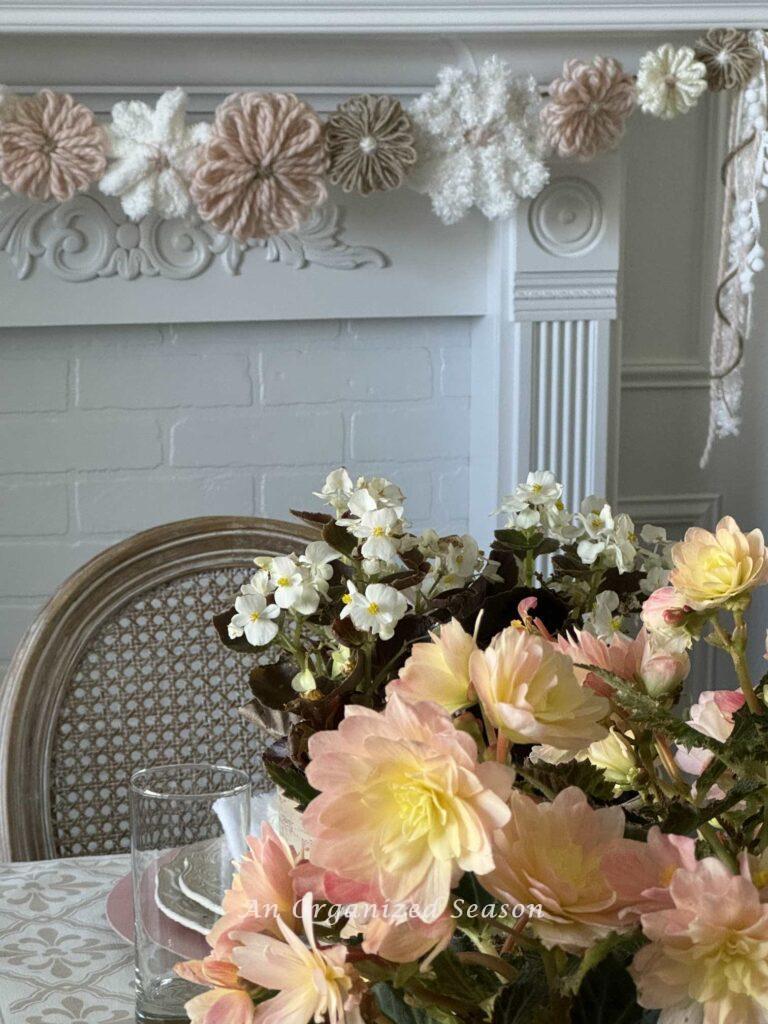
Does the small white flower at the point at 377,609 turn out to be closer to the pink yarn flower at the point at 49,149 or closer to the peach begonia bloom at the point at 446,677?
the peach begonia bloom at the point at 446,677

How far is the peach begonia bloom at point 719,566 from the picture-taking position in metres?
0.43

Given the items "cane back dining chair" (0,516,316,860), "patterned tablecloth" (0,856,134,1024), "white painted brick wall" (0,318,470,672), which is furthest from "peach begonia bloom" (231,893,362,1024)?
"white painted brick wall" (0,318,470,672)

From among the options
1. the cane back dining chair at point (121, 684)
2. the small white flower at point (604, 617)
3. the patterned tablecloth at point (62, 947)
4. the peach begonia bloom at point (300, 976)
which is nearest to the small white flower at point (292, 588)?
the small white flower at point (604, 617)

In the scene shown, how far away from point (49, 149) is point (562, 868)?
1370mm

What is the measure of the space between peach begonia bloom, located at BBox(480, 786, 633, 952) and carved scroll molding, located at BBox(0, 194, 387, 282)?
144 cm

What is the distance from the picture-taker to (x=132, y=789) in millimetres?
693

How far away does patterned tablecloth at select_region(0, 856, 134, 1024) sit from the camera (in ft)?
2.49

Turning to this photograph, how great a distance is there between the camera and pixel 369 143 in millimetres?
1558

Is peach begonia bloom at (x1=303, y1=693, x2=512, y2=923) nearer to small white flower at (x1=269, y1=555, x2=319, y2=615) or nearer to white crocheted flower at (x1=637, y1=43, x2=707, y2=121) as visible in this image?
small white flower at (x1=269, y1=555, x2=319, y2=615)

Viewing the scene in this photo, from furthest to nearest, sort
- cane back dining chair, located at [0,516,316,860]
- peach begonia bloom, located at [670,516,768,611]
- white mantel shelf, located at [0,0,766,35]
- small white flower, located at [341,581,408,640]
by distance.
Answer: white mantel shelf, located at [0,0,766,35]
cane back dining chair, located at [0,516,316,860]
small white flower, located at [341,581,408,640]
peach begonia bloom, located at [670,516,768,611]

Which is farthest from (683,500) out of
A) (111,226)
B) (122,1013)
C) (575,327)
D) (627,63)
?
(122,1013)

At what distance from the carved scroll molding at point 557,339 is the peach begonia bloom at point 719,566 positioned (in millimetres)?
1324

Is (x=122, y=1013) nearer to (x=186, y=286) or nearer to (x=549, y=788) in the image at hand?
(x=549, y=788)

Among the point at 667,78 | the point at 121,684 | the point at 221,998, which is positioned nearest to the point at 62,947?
the point at 121,684
